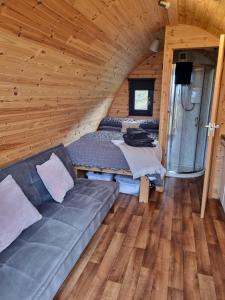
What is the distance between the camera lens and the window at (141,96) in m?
4.37

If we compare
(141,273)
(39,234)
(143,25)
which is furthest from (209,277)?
(143,25)

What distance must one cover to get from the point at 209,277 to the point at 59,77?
2095mm

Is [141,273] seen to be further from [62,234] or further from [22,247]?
[22,247]

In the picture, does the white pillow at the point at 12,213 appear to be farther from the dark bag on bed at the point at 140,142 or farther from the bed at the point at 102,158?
the dark bag on bed at the point at 140,142

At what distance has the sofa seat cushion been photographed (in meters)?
1.19

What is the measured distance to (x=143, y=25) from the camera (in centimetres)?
252

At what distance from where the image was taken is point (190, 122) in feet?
11.9

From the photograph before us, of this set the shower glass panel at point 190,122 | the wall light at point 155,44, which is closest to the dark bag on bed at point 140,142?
the shower glass panel at point 190,122

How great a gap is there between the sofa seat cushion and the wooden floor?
28cm

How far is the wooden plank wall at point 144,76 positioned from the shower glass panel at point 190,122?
0.90 metres

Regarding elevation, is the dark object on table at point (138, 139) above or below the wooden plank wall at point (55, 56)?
below

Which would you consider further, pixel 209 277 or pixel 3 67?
pixel 209 277

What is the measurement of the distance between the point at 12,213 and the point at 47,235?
0.97ft

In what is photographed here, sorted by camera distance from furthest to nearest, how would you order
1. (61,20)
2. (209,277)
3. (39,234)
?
1. (209,277)
2. (39,234)
3. (61,20)
